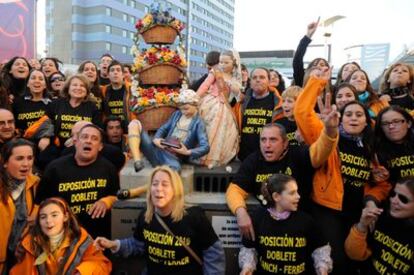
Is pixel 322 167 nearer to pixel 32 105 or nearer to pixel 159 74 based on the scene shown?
pixel 159 74

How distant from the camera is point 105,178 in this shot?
3.63 m

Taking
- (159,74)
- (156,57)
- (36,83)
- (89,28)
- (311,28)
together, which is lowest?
(36,83)

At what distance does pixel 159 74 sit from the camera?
5273 mm

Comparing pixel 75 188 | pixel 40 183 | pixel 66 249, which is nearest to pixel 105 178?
pixel 75 188

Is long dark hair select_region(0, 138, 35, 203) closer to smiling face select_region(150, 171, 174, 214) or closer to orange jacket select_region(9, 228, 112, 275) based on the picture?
orange jacket select_region(9, 228, 112, 275)

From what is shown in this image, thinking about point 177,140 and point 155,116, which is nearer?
point 177,140

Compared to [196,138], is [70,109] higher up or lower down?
higher up

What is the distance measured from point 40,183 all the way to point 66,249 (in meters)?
0.83

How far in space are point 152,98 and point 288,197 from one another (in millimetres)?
2805

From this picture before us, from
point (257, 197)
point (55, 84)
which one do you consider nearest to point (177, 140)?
point (257, 197)

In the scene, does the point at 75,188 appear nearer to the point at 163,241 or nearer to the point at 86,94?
the point at 163,241

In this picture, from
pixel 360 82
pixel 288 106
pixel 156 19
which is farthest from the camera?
pixel 156 19

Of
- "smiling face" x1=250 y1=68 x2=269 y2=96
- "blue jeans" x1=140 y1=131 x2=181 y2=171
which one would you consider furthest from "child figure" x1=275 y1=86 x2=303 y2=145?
"blue jeans" x1=140 y1=131 x2=181 y2=171

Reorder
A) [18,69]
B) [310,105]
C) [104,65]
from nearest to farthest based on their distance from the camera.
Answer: [310,105] < [18,69] < [104,65]
